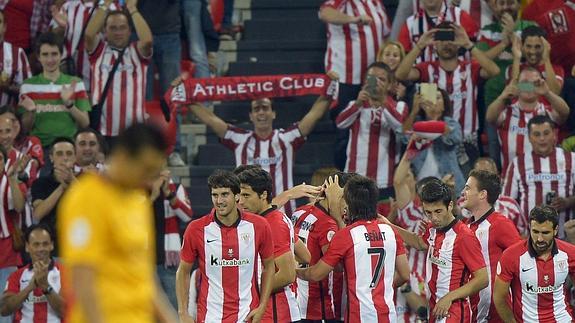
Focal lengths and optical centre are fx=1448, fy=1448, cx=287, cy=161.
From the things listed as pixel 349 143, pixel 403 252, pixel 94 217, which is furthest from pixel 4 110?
pixel 94 217

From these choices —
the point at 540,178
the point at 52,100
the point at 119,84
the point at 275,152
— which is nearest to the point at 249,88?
the point at 275,152

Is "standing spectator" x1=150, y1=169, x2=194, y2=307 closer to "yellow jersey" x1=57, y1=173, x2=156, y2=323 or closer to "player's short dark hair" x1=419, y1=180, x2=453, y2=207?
"player's short dark hair" x1=419, y1=180, x2=453, y2=207

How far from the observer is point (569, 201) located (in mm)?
14203

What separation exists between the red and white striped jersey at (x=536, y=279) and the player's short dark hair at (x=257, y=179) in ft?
6.55

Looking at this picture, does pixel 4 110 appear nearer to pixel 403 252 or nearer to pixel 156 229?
pixel 156 229

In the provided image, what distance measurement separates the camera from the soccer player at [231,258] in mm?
10797

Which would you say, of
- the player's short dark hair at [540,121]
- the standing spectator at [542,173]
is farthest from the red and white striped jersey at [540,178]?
the player's short dark hair at [540,121]

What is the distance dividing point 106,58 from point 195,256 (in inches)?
205

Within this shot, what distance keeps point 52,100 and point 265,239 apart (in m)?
4.94

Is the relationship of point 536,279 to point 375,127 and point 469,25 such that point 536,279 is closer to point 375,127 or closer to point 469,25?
point 375,127

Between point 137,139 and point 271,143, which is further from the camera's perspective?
point 271,143

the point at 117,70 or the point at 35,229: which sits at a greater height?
the point at 117,70

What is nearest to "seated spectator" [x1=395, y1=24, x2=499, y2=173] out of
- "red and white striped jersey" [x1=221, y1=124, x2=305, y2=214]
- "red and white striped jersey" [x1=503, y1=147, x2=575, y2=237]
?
"red and white striped jersey" [x1=503, y1=147, x2=575, y2=237]

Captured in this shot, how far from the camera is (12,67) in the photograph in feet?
50.9
